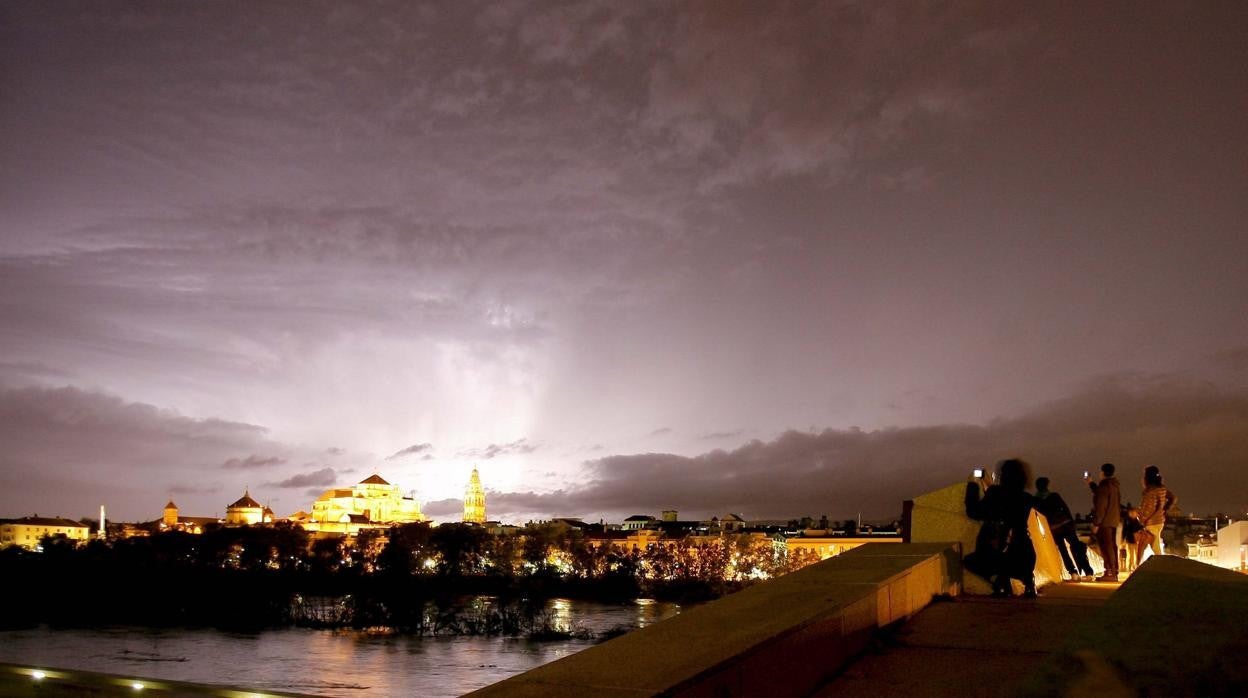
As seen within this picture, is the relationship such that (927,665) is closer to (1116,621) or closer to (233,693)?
(1116,621)

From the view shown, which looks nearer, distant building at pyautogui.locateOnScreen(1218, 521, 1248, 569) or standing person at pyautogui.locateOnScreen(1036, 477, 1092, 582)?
standing person at pyautogui.locateOnScreen(1036, 477, 1092, 582)

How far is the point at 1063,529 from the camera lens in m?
14.4

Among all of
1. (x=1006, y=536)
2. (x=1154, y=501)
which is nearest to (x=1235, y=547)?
(x=1154, y=501)

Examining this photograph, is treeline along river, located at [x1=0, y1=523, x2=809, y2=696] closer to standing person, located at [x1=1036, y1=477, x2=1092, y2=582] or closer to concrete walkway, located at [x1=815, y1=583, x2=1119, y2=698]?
standing person, located at [x1=1036, y1=477, x2=1092, y2=582]

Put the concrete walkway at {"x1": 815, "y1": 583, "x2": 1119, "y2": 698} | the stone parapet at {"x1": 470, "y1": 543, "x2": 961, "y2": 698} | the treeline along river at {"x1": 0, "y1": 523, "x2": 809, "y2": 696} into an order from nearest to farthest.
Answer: the stone parapet at {"x1": 470, "y1": 543, "x2": 961, "y2": 698}, the concrete walkway at {"x1": 815, "y1": 583, "x2": 1119, "y2": 698}, the treeline along river at {"x1": 0, "y1": 523, "x2": 809, "y2": 696}

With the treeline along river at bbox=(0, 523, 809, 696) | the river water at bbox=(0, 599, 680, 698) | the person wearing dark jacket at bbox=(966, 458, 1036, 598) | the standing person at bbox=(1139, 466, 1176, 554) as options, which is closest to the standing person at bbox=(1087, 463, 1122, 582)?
the standing person at bbox=(1139, 466, 1176, 554)

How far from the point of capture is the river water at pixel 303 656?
4600 cm

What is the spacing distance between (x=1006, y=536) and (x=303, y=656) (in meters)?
53.6

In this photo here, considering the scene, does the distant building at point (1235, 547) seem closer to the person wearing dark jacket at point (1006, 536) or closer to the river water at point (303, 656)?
the person wearing dark jacket at point (1006, 536)

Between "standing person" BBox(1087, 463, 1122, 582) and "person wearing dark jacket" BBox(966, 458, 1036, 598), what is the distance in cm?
561

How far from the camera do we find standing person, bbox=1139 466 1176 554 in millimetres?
14000

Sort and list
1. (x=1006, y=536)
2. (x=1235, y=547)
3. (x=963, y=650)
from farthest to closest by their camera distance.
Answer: (x=1235, y=547)
(x=1006, y=536)
(x=963, y=650)

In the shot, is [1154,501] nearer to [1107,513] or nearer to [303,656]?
[1107,513]

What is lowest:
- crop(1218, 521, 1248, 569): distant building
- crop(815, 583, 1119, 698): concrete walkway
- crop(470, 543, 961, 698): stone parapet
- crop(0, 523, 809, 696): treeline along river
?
crop(0, 523, 809, 696): treeline along river
